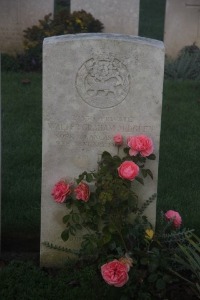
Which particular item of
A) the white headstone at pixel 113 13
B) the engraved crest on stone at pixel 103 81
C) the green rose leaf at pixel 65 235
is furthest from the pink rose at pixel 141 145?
the white headstone at pixel 113 13

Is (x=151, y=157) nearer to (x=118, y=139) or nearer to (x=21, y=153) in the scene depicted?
(x=118, y=139)

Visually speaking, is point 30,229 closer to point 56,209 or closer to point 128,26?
point 56,209

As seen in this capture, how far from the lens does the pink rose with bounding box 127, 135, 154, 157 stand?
13.8ft

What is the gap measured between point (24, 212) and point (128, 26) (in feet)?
19.2

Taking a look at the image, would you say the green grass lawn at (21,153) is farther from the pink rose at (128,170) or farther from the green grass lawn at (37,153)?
the pink rose at (128,170)

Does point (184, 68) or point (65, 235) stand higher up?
point (184, 68)

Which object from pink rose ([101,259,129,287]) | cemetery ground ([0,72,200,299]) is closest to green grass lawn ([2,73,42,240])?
cemetery ground ([0,72,200,299])

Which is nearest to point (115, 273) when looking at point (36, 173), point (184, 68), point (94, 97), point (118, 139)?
point (118, 139)

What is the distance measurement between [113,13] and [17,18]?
1507 mm

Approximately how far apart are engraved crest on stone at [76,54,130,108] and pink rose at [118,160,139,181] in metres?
0.41

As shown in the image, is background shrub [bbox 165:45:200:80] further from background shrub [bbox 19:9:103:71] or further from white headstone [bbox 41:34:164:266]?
white headstone [bbox 41:34:164:266]

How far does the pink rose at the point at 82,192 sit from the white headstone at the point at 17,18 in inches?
263

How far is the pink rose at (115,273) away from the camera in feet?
12.8

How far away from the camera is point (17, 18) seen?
10.6 metres
